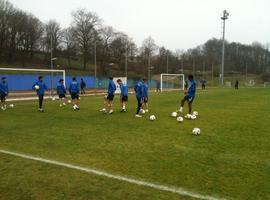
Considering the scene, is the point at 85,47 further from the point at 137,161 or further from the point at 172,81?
the point at 137,161

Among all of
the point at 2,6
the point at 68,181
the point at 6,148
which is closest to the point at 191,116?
the point at 6,148

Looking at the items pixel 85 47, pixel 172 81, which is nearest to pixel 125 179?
pixel 172 81

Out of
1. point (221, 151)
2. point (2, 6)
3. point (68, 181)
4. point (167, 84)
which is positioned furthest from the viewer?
point (2, 6)

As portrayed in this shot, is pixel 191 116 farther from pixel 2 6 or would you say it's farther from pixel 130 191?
pixel 2 6

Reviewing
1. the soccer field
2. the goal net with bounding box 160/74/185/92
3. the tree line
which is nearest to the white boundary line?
the soccer field

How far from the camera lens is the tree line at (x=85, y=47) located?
7269cm

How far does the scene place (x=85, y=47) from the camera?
265ft

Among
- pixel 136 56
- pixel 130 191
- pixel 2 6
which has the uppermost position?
pixel 2 6

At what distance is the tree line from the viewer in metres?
72.7

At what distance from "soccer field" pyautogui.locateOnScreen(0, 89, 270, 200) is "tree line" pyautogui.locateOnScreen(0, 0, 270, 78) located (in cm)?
5927

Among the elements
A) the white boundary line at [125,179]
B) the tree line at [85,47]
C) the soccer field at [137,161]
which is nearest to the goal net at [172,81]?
the tree line at [85,47]

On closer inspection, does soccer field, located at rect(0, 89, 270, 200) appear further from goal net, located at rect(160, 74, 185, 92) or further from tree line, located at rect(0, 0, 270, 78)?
tree line, located at rect(0, 0, 270, 78)

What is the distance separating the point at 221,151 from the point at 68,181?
4149 millimetres

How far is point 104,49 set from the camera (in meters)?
82.9
